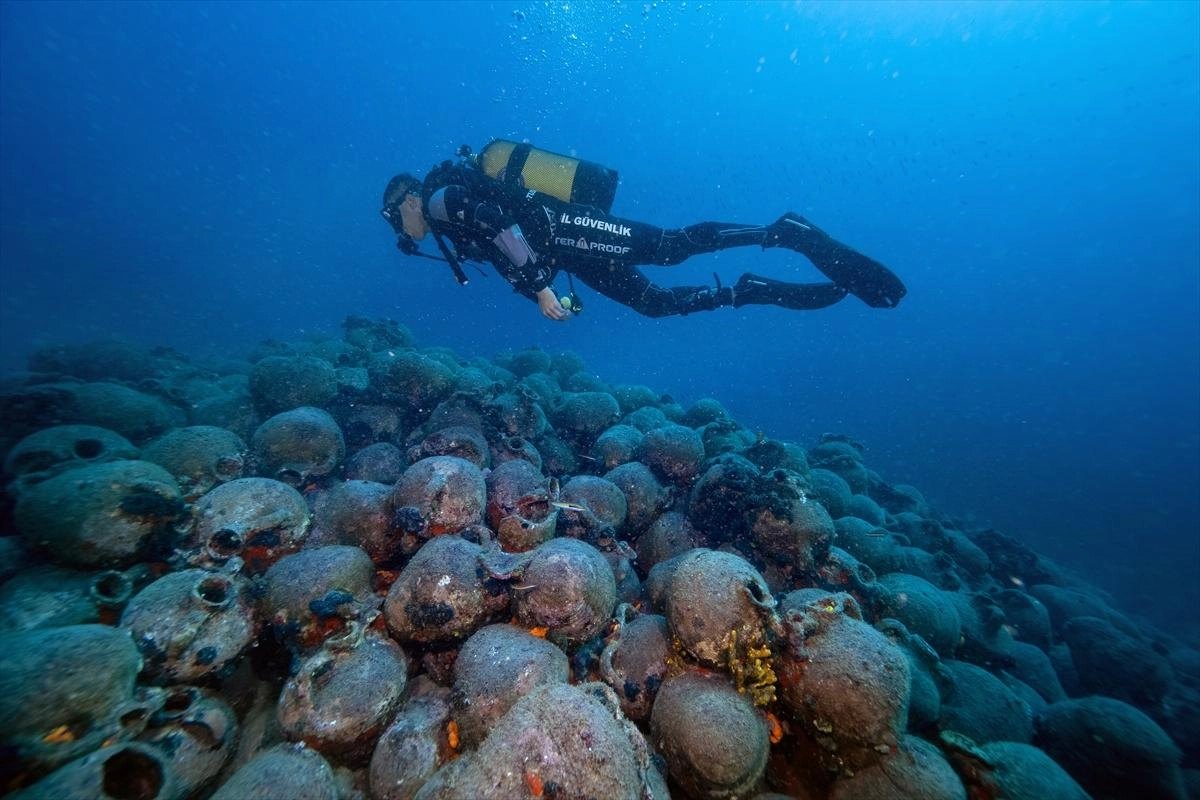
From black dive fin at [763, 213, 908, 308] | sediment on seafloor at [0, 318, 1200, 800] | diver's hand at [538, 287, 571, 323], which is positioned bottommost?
sediment on seafloor at [0, 318, 1200, 800]

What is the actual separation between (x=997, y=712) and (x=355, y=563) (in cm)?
613

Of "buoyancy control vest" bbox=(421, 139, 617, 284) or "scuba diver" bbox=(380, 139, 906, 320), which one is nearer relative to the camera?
"scuba diver" bbox=(380, 139, 906, 320)

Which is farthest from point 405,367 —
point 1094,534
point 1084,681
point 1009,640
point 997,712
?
point 1094,534

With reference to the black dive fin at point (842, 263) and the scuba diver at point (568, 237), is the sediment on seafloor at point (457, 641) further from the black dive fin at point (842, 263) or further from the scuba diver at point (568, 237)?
the black dive fin at point (842, 263)

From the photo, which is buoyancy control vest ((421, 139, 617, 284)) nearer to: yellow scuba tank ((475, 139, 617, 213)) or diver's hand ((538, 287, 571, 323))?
yellow scuba tank ((475, 139, 617, 213))

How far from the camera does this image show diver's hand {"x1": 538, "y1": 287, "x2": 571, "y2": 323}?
24.4 feet

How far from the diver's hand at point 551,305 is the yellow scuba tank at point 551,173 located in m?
2.22

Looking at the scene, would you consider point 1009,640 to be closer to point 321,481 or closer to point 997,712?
point 997,712

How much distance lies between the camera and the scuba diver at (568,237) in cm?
736

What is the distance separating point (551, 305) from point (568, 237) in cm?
157

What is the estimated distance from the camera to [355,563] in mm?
3693

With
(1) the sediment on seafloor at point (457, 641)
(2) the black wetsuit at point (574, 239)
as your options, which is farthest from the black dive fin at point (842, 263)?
(1) the sediment on seafloor at point (457, 641)

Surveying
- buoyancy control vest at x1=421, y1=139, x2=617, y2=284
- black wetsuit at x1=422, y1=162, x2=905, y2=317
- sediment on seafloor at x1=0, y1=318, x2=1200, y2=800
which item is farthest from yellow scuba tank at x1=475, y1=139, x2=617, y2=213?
sediment on seafloor at x1=0, y1=318, x2=1200, y2=800

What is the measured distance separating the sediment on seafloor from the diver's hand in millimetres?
2514
